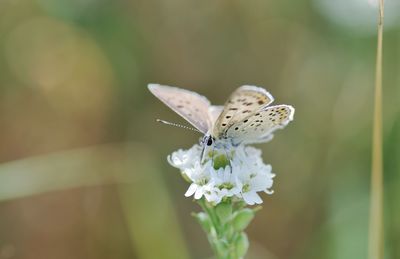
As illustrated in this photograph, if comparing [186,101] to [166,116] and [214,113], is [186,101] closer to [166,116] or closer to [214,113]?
[214,113]

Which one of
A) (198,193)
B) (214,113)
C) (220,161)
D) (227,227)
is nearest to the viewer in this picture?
(198,193)

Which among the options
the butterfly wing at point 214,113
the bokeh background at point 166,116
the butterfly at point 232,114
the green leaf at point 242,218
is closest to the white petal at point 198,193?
the green leaf at point 242,218

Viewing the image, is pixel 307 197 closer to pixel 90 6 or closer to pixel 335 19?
pixel 335 19

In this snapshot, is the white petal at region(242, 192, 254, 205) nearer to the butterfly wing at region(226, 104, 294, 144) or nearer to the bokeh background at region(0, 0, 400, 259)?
the butterfly wing at region(226, 104, 294, 144)

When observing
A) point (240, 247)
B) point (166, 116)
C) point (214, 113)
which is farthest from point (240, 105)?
point (166, 116)

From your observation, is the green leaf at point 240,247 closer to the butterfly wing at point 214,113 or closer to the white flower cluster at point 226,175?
the white flower cluster at point 226,175

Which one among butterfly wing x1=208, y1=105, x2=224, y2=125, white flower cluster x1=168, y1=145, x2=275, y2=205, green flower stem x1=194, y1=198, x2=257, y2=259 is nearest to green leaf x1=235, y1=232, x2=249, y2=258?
green flower stem x1=194, y1=198, x2=257, y2=259

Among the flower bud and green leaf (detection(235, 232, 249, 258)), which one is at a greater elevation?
the flower bud
